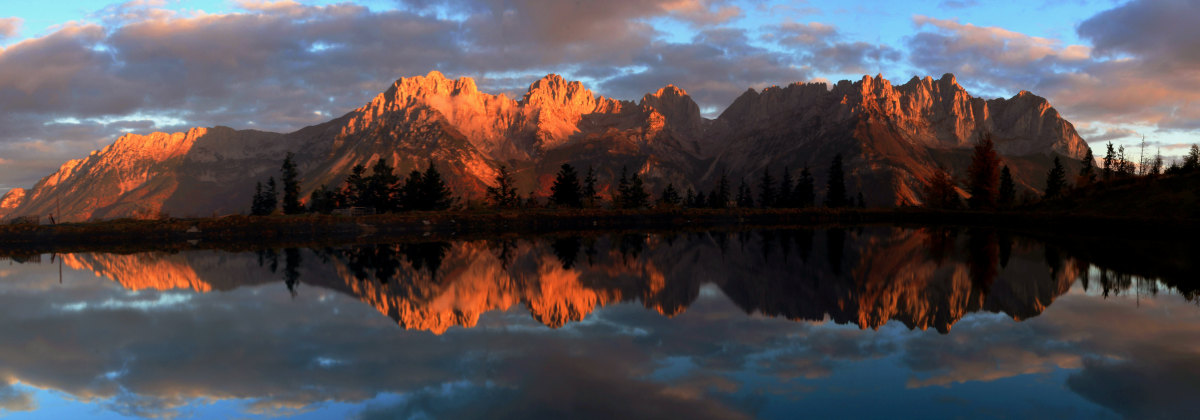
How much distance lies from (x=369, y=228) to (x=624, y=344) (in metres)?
79.8

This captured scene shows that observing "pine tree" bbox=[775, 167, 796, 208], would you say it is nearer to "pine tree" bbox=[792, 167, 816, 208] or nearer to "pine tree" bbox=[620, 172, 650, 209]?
"pine tree" bbox=[792, 167, 816, 208]

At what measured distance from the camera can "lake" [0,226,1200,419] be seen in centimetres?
1185

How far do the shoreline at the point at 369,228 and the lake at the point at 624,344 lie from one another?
1533 inches

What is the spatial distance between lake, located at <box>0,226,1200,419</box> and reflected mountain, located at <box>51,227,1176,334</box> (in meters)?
0.21

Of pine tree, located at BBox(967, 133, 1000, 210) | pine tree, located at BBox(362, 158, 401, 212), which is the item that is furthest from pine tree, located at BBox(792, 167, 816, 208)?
pine tree, located at BBox(362, 158, 401, 212)

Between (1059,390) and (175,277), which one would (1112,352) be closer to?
(1059,390)

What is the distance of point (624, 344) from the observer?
1645 centimetres

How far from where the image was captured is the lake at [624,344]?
11.9m

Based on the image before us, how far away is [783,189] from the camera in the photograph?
547ft

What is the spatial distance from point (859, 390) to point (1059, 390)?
358 cm

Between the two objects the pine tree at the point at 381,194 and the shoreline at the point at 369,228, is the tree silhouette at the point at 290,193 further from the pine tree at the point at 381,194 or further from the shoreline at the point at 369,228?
the shoreline at the point at 369,228

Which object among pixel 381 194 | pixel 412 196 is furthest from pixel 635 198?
pixel 381 194

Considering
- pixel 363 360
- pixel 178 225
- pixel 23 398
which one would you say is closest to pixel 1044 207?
pixel 363 360

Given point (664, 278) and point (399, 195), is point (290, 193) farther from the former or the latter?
point (664, 278)
